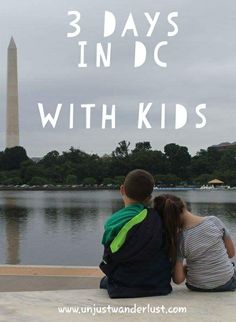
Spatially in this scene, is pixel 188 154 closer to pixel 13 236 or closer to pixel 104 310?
pixel 13 236

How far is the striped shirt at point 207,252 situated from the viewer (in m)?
3.66

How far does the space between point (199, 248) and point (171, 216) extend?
0.93 feet

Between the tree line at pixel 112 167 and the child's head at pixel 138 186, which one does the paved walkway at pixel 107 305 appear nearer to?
the child's head at pixel 138 186

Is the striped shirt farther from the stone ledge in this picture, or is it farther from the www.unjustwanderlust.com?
the www.unjustwanderlust.com

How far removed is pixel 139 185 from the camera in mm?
3555

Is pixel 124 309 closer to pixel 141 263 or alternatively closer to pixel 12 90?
pixel 141 263

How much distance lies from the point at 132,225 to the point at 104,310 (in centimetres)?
51

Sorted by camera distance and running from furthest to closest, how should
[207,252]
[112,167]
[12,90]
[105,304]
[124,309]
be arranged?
[112,167] → [12,90] → [207,252] → [105,304] → [124,309]

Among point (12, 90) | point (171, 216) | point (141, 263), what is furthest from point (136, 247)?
point (12, 90)

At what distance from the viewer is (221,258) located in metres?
3.70

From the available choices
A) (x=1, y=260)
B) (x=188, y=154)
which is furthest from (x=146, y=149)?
(x=1, y=260)

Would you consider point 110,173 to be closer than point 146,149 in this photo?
Yes

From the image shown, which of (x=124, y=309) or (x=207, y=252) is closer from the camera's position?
(x=124, y=309)

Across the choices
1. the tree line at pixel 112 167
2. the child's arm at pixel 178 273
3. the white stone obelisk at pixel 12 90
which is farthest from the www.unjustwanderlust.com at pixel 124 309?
the tree line at pixel 112 167
